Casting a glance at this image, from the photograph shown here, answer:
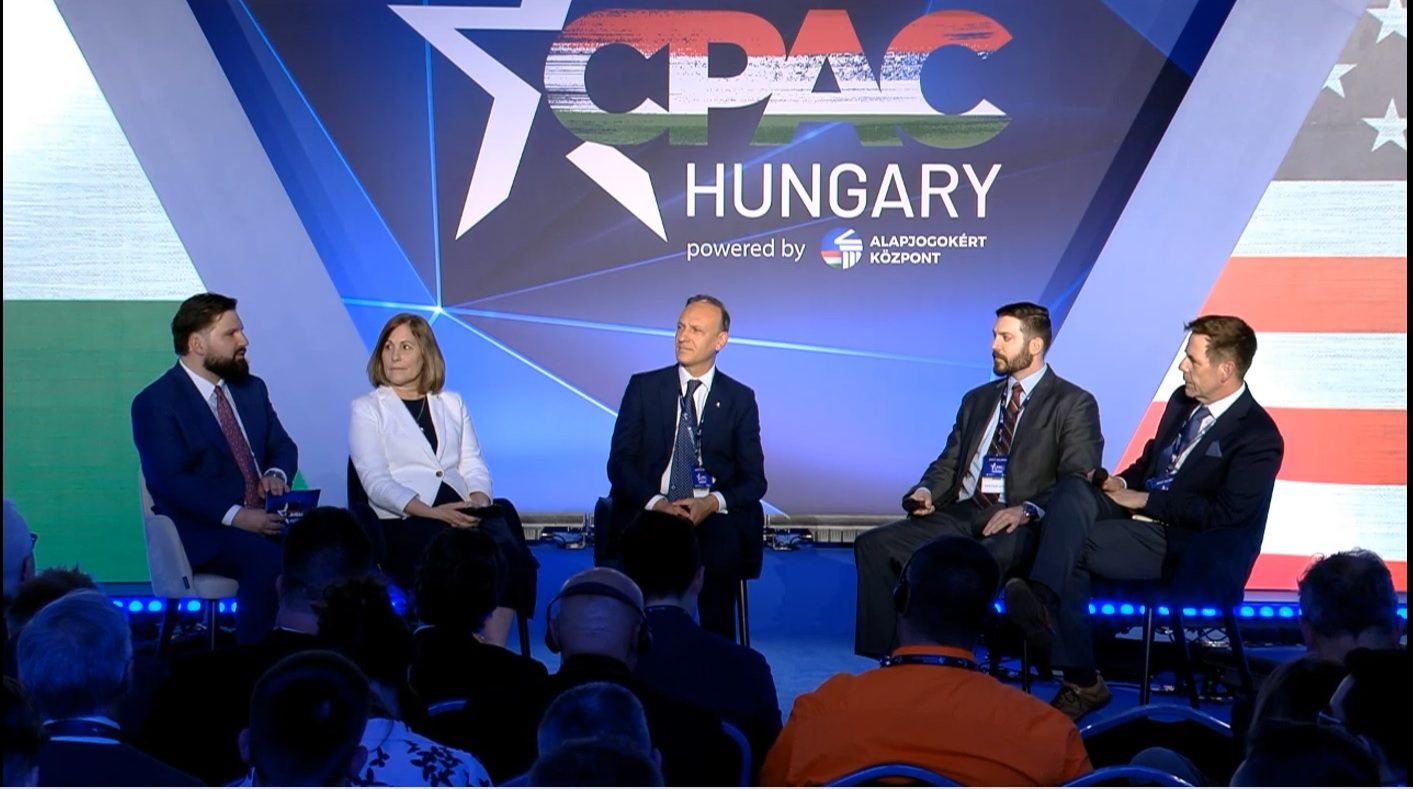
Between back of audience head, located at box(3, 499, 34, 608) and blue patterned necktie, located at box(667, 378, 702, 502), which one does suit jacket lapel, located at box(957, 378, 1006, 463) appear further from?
back of audience head, located at box(3, 499, 34, 608)

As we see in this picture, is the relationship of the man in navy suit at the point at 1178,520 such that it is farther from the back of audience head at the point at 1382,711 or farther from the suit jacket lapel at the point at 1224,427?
the back of audience head at the point at 1382,711

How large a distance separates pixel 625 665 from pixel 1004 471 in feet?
9.30

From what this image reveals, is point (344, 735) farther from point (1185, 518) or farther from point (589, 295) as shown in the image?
point (589, 295)

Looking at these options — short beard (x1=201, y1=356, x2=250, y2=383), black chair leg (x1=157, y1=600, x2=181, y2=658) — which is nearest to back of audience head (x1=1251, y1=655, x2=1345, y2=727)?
black chair leg (x1=157, y1=600, x2=181, y2=658)

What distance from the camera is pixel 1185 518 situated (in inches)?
200

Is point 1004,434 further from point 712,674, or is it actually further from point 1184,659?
point 712,674

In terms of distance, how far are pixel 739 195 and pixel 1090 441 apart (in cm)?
234

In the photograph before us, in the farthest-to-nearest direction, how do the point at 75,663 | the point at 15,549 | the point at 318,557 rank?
the point at 15,549 < the point at 318,557 < the point at 75,663

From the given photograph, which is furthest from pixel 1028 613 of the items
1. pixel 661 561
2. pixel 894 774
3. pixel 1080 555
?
pixel 894 774

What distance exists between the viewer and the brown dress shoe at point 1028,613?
5074 millimetres

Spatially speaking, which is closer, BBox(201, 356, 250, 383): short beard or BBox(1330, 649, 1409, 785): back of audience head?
BBox(1330, 649, 1409, 785): back of audience head

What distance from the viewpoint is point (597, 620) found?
2885 mm

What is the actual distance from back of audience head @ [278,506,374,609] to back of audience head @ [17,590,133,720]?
0.88 meters

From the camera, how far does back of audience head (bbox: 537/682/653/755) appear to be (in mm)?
2264
